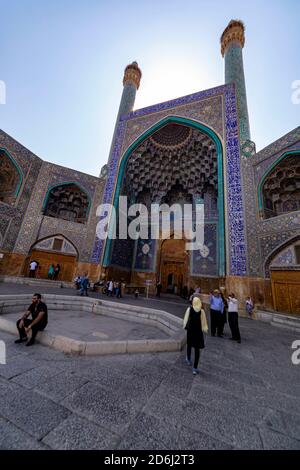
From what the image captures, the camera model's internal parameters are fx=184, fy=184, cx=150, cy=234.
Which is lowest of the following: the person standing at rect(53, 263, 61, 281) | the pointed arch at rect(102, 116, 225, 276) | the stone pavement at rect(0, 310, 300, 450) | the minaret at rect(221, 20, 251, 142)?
the stone pavement at rect(0, 310, 300, 450)

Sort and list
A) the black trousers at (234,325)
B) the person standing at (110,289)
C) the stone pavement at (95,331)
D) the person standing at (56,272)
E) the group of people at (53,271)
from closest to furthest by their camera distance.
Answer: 1. the stone pavement at (95,331)
2. the black trousers at (234,325)
3. the person standing at (110,289)
4. the group of people at (53,271)
5. the person standing at (56,272)

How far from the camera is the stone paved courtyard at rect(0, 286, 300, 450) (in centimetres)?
130

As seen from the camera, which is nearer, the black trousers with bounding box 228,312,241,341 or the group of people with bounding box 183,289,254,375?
the group of people with bounding box 183,289,254,375

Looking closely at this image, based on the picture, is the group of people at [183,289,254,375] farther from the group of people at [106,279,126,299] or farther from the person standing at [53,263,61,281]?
the person standing at [53,263,61,281]

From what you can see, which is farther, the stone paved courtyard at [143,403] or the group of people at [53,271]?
the group of people at [53,271]

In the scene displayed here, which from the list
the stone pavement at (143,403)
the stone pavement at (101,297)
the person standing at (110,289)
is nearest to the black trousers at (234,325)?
the stone pavement at (143,403)

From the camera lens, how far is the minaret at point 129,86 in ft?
50.5

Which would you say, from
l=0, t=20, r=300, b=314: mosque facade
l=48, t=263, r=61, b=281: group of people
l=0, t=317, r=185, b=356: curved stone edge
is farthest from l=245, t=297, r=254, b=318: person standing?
l=48, t=263, r=61, b=281: group of people

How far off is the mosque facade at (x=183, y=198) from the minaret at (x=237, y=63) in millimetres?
79

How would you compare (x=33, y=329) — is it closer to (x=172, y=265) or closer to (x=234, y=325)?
(x=234, y=325)

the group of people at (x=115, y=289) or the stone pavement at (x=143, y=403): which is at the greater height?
the group of people at (x=115, y=289)

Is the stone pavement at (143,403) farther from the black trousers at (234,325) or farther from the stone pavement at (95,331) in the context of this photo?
the black trousers at (234,325)

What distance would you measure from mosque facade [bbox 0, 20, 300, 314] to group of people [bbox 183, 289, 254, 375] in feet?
8.24

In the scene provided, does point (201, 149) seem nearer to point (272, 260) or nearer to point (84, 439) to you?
point (272, 260)
